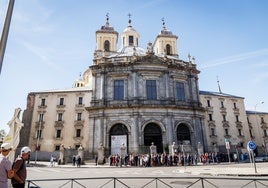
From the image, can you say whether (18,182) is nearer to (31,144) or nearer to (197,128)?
(197,128)

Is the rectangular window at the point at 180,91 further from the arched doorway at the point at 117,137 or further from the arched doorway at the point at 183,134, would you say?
the arched doorway at the point at 117,137

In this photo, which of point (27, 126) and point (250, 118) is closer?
point (27, 126)

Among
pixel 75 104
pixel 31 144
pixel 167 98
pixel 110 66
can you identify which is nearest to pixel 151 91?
pixel 167 98

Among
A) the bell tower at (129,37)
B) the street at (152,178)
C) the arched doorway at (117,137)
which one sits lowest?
the street at (152,178)

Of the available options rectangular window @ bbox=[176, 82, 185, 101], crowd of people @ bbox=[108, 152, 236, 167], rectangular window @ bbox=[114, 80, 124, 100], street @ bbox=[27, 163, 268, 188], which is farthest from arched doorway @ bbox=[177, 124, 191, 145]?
street @ bbox=[27, 163, 268, 188]

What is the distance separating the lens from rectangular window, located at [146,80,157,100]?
35.1 m

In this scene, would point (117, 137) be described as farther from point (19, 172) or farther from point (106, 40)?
point (19, 172)

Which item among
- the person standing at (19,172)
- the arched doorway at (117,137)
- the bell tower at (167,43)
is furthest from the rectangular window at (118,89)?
the person standing at (19,172)

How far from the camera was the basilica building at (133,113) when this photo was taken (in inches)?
1296

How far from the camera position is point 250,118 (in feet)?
162

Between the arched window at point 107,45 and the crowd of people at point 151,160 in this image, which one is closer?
the crowd of people at point 151,160

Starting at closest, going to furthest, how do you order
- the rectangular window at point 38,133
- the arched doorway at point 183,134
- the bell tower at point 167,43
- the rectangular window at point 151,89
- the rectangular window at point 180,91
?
the arched doorway at point 183,134, the rectangular window at point 151,89, the rectangular window at point 180,91, the rectangular window at point 38,133, the bell tower at point 167,43

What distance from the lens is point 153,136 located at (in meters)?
33.4

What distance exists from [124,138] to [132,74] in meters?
10.5
